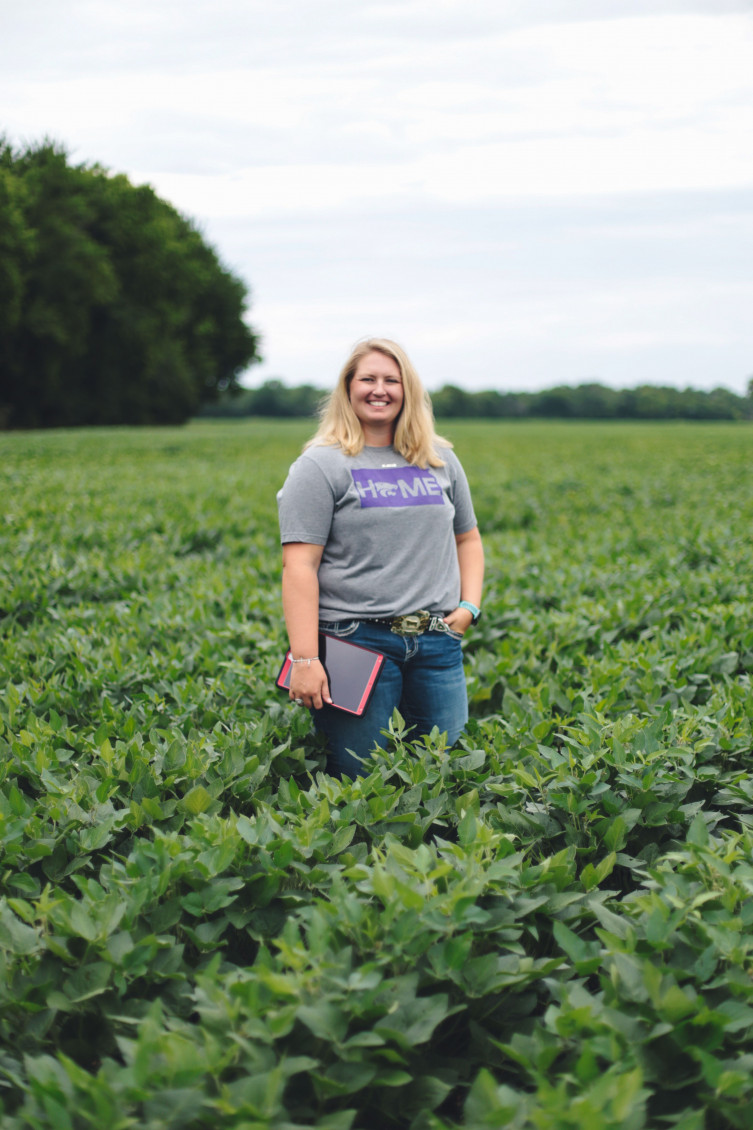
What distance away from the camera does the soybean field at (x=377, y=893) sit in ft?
6.32

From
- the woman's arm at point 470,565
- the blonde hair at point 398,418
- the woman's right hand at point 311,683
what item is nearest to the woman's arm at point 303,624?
the woman's right hand at point 311,683

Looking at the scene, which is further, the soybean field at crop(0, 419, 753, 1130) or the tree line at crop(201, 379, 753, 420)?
the tree line at crop(201, 379, 753, 420)

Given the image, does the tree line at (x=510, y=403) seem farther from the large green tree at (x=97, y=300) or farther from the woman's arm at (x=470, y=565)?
the woman's arm at (x=470, y=565)

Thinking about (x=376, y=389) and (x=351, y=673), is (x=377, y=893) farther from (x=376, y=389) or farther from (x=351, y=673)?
(x=376, y=389)

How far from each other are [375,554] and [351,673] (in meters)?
0.53

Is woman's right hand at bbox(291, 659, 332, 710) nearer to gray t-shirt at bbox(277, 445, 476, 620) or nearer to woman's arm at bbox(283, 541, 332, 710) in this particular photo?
woman's arm at bbox(283, 541, 332, 710)

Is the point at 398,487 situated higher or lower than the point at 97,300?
lower

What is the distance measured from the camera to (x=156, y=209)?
5797 centimetres

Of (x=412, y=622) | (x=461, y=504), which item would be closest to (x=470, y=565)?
(x=461, y=504)

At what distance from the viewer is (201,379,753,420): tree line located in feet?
266

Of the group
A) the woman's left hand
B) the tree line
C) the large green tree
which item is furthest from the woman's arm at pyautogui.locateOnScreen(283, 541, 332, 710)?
the tree line

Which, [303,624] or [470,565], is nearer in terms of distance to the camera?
[303,624]

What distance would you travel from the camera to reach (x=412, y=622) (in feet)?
12.4

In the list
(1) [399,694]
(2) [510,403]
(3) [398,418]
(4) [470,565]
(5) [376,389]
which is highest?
(2) [510,403]
